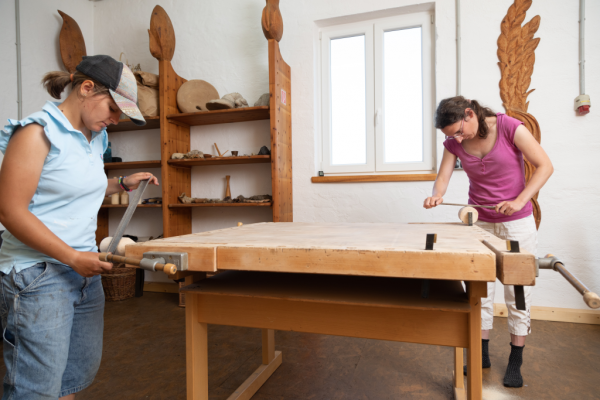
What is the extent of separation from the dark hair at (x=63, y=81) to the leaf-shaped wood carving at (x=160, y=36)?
8.04ft

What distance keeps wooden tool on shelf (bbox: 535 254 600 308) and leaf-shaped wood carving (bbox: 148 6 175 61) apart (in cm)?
350

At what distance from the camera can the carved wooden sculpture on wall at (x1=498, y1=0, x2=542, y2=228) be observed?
2.72 metres

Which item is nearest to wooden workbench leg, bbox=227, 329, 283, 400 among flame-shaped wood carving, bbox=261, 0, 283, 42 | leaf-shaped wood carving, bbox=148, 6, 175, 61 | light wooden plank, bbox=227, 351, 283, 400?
light wooden plank, bbox=227, 351, 283, 400

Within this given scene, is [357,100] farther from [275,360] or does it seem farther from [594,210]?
[275,360]

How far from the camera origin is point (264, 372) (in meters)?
1.88

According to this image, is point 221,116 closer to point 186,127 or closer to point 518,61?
point 186,127

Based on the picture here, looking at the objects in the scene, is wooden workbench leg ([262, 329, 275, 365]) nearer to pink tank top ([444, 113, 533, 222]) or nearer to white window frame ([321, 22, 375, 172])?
pink tank top ([444, 113, 533, 222])

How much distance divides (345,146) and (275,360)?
6.79 feet

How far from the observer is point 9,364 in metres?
0.95

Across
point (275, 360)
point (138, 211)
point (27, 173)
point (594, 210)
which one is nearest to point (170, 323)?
point (275, 360)

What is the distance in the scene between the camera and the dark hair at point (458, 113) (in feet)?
5.96

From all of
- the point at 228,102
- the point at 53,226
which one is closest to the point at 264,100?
the point at 228,102

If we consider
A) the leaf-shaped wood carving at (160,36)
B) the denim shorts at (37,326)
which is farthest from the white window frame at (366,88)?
the denim shorts at (37,326)

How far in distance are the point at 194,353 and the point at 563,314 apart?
2.90 m
